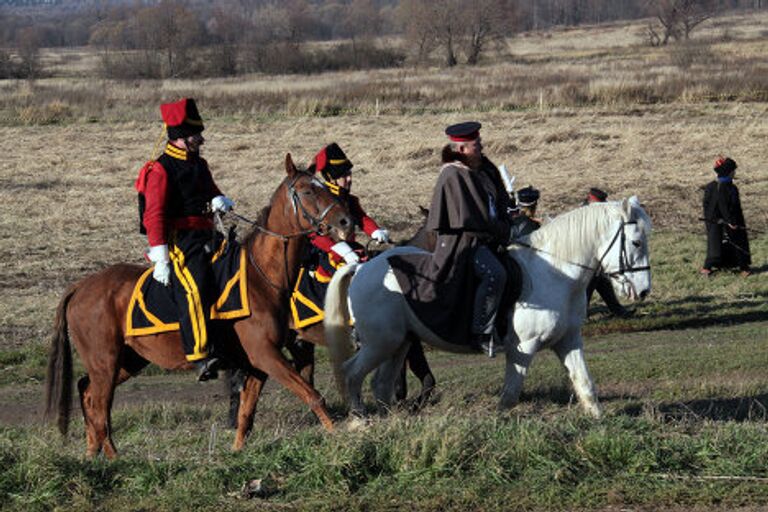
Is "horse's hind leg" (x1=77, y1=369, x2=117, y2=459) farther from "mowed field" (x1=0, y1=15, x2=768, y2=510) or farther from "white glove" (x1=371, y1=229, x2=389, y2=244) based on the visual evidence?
"white glove" (x1=371, y1=229, x2=389, y2=244)

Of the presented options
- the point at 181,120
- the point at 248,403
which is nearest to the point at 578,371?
the point at 248,403

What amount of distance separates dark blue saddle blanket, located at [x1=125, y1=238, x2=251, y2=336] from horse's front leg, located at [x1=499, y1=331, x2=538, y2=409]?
2.08 m

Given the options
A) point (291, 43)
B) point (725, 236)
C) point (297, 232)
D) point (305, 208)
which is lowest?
point (725, 236)

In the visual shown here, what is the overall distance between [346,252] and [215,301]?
A: 174 centimetres

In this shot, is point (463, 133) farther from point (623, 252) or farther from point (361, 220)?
point (361, 220)

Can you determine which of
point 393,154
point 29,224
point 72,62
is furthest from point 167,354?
point 72,62

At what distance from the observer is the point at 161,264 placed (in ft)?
30.3

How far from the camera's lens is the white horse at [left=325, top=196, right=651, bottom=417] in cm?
966

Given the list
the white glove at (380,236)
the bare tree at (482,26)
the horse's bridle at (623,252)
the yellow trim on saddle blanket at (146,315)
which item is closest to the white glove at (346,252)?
the white glove at (380,236)

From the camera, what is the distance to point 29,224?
24.5 metres

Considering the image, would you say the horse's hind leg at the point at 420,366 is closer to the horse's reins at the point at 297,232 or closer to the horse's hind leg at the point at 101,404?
the horse's reins at the point at 297,232

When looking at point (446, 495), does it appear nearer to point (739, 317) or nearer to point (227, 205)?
point (227, 205)

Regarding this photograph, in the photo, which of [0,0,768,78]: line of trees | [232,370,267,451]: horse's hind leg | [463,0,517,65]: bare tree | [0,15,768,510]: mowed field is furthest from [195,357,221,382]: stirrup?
[463,0,517,65]: bare tree

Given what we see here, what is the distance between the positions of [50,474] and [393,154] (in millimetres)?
25588
